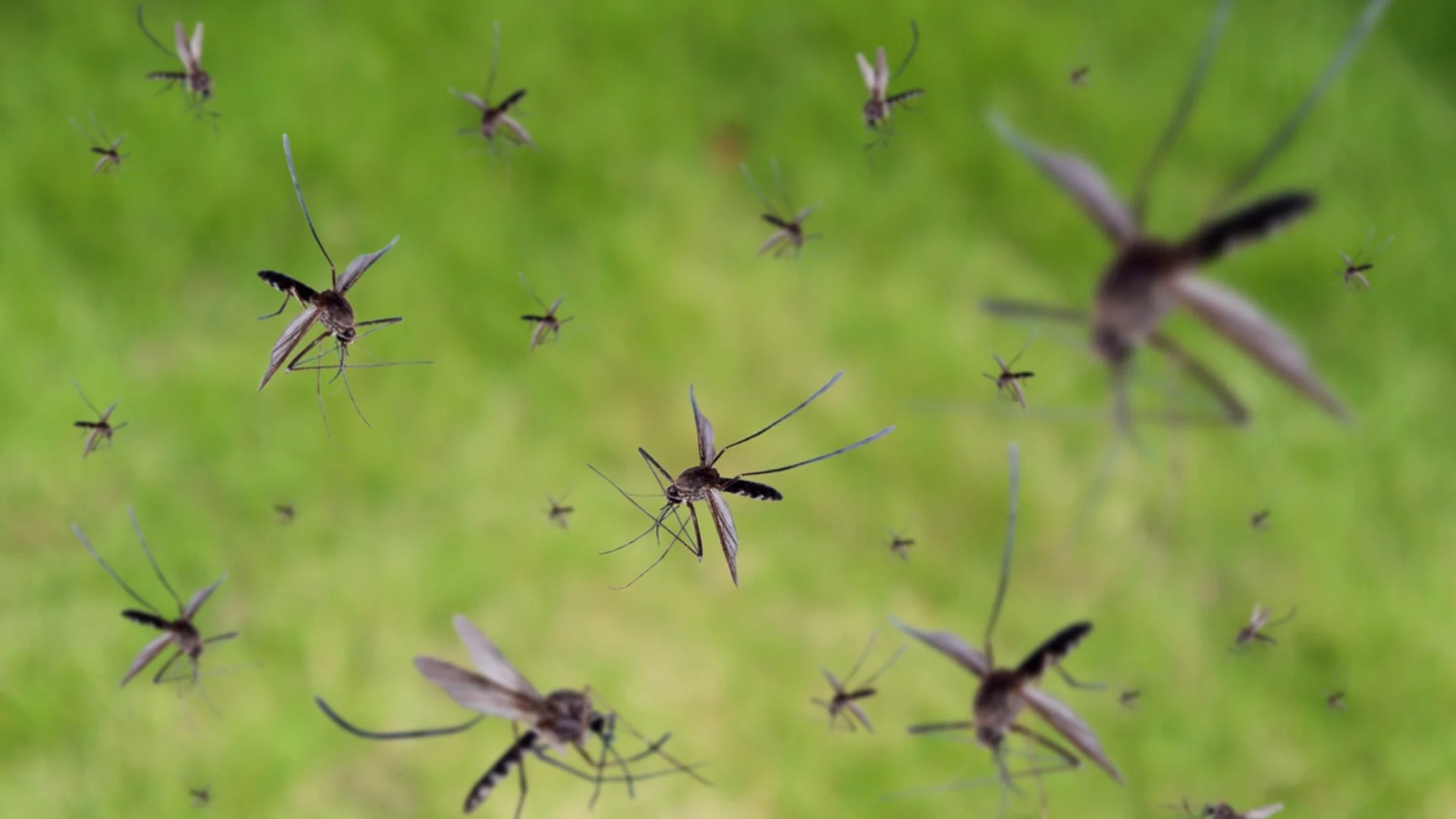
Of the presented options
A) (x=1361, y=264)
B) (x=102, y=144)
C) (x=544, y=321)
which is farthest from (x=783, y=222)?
(x=102, y=144)

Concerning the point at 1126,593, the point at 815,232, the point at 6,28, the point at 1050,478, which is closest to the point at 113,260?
the point at 6,28

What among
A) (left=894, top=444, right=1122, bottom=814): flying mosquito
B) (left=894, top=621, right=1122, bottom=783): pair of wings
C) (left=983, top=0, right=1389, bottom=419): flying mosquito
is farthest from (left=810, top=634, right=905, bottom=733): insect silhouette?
(left=983, top=0, right=1389, bottom=419): flying mosquito

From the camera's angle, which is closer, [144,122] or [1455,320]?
[144,122]

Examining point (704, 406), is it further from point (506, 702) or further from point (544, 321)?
point (506, 702)

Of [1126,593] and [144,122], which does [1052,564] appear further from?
[144,122]

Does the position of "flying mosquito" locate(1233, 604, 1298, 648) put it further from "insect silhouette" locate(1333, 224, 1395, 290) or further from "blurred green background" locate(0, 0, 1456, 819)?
"insect silhouette" locate(1333, 224, 1395, 290)
